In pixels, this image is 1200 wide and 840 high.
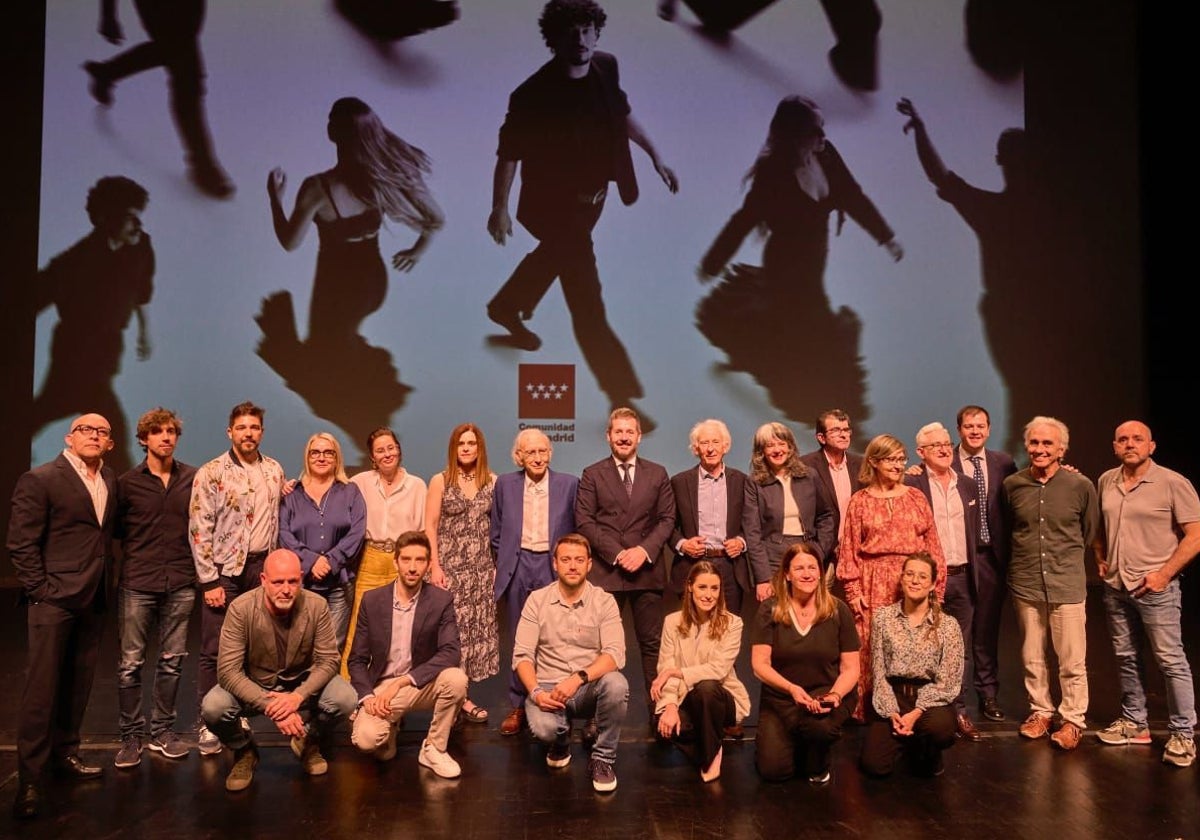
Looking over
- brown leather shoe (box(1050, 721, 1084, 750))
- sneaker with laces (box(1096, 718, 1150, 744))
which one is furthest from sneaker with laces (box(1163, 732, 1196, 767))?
brown leather shoe (box(1050, 721, 1084, 750))

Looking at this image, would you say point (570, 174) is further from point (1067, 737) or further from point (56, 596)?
point (1067, 737)

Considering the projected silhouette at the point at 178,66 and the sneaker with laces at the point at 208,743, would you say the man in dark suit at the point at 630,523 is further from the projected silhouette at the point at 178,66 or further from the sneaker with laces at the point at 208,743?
the projected silhouette at the point at 178,66

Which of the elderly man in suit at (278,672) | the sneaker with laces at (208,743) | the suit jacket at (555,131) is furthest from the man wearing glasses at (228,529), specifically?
the suit jacket at (555,131)

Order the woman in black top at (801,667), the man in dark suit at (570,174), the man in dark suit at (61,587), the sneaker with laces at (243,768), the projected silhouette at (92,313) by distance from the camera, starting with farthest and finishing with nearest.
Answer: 1. the man in dark suit at (570,174)
2. the projected silhouette at (92,313)
3. the woman in black top at (801,667)
4. the sneaker with laces at (243,768)
5. the man in dark suit at (61,587)

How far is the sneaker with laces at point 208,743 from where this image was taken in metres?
3.48

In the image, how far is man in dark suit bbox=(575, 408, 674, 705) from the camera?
12.8 feet

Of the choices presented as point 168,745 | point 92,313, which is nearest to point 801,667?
point 168,745

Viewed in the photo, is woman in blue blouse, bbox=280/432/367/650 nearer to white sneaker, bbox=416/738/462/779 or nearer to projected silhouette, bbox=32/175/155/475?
white sneaker, bbox=416/738/462/779

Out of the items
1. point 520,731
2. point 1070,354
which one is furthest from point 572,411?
point 1070,354

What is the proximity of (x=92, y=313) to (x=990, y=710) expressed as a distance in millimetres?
6179

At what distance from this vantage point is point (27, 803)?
9.61ft

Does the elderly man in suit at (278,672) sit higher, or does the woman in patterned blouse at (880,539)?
the woman in patterned blouse at (880,539)

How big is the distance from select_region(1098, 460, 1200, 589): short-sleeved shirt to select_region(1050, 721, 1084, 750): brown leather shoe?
596 mm

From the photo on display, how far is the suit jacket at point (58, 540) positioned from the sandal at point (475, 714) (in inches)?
61.7
